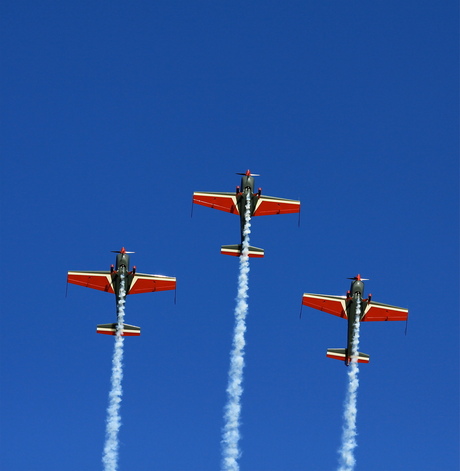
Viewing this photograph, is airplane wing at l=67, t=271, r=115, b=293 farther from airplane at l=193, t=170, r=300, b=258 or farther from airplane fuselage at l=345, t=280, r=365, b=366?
airplane fuselage at l=345, t=280, r=365, b=366

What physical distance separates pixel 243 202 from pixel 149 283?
40.4 ft

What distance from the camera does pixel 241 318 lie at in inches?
4569

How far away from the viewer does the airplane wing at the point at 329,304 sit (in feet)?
379

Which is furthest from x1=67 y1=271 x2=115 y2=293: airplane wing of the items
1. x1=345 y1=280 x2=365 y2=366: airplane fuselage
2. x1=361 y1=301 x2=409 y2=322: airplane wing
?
x1=361 y1=301 x2=409 y2=322: airplane wing

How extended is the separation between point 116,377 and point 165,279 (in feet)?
35.3

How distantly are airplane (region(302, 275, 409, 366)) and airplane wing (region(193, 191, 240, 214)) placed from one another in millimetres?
11489

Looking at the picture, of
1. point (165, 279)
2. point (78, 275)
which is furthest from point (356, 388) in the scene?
point (78, 275)

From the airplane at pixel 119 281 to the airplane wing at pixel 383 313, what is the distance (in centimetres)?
1951

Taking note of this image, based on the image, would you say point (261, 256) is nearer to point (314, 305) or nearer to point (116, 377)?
point (314, 305)

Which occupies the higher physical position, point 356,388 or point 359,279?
point 359,279

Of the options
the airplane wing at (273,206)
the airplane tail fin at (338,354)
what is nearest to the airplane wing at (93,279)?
the airplane wing at (273,206)

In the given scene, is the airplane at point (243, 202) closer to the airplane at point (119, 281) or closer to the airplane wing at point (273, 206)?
the airplane wing at point (273, 206)

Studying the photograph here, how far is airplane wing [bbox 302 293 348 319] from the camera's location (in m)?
116

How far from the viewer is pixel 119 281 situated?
4476 inches
